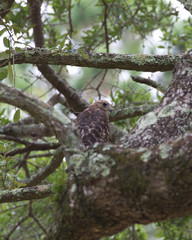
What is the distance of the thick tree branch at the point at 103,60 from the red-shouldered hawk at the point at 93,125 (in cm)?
109

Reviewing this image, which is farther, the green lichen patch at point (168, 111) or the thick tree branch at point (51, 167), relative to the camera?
the thick tree branch at point (51, 167)

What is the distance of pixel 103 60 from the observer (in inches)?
121

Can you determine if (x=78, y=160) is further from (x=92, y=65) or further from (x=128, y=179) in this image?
(x=92, y=65)

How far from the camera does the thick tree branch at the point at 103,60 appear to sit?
9.87 feet

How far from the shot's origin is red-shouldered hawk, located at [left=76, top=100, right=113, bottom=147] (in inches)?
156

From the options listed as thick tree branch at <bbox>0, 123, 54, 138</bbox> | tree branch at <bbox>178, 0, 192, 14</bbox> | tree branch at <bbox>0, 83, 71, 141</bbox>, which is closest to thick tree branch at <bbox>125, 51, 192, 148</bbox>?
tree branch at <bbox>0, 83, 71, 141</bbox>

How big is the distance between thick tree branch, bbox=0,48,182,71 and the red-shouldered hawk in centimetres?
109

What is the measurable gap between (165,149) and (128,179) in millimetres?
213

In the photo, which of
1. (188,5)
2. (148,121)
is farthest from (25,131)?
(148,121)

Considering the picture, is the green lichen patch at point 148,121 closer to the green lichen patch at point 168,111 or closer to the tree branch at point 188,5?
the green lichen patch at point 168,111

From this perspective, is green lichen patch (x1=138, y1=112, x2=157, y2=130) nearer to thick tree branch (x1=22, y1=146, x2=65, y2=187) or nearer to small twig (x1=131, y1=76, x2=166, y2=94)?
small twig (x1=131, y1=76, x2=166, y2=94)

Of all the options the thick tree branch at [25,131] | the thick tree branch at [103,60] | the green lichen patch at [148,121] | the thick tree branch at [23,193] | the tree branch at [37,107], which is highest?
the thick tree branch at [25,131]

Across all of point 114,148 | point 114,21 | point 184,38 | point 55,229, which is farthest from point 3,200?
point 184,38

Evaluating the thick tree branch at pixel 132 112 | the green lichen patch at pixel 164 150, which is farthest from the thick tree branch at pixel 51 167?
the green lichen patch at pixel 164 150
